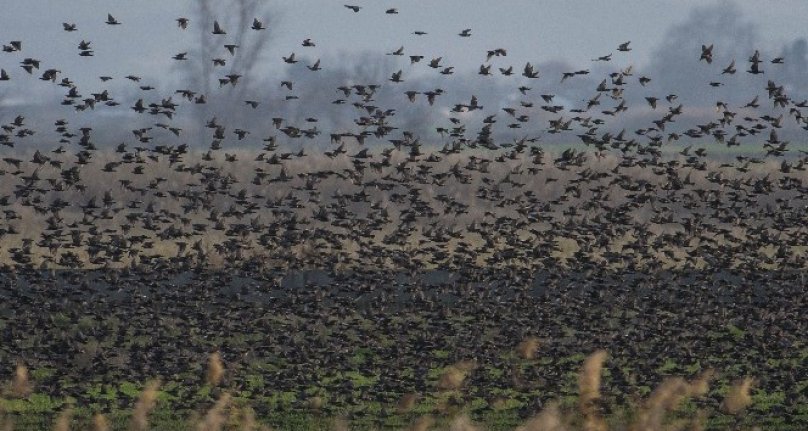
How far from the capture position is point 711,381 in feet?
85.7

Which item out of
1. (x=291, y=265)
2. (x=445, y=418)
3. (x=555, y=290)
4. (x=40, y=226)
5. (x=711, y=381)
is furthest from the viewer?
(x=40, y=226)

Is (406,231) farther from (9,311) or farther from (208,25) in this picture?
(208,25)

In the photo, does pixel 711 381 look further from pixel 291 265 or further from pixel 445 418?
pixel 291 265

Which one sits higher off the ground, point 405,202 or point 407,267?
point 405,202

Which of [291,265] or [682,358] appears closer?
[682,358]

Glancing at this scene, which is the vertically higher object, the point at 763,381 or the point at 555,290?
the point at 555,290

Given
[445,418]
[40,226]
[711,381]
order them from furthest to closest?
[40,226], [711,381], [445,418]

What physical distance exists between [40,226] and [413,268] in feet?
71.0

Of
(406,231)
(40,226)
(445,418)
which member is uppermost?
(40,226)

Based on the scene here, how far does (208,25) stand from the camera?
3541 inches

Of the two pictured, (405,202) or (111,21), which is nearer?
(111,21)

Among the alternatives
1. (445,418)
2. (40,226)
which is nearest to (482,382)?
(445,418)

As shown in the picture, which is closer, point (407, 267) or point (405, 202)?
point (407, 267)

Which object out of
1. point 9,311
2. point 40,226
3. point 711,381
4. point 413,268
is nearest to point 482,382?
point 413,268
